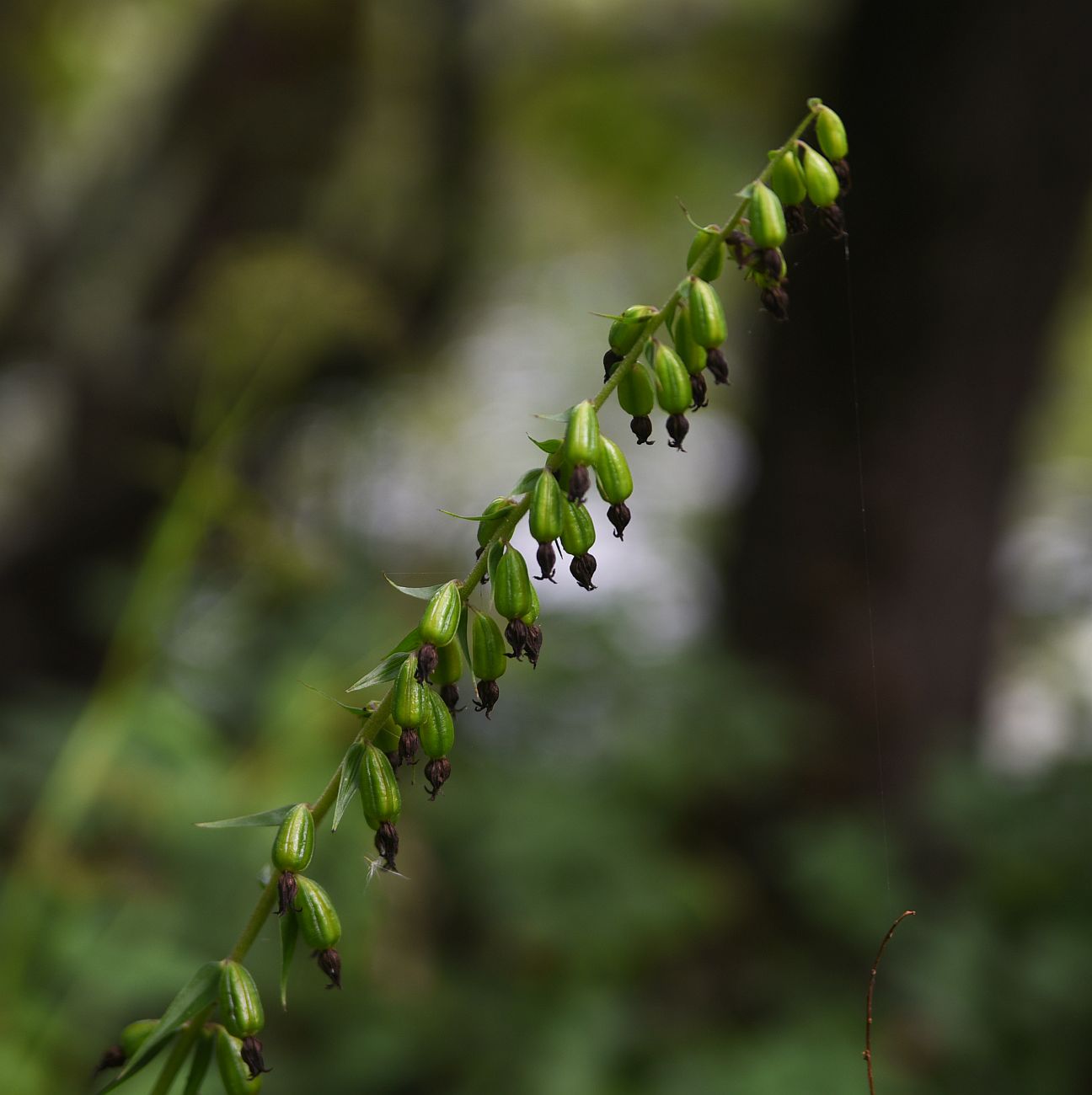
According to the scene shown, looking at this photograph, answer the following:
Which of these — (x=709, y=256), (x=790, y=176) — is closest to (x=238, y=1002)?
(x=709, y=256)

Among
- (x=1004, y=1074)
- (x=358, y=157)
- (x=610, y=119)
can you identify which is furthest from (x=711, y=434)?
(x=1004, y=1074)

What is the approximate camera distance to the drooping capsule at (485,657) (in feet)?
2.48

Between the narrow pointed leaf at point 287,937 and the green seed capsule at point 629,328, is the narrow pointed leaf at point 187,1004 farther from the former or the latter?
the green seed capsule at point 629,328

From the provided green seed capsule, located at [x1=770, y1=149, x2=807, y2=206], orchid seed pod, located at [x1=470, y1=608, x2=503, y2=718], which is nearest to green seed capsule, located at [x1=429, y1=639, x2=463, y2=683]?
orchid seed pod, located at [x1=470, y1=608, x2=503, y2=718]

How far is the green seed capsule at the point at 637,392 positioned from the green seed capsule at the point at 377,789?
0.26 metres

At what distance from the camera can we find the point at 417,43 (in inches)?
247

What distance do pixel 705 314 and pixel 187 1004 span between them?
60 centimetres

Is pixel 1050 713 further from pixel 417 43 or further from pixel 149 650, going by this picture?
pixel 417 43

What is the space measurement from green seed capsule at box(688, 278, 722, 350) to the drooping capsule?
0.16 m

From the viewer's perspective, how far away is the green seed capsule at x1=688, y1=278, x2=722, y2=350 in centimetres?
76

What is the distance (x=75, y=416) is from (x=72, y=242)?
3.71 feet

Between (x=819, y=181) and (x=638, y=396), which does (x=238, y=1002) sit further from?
(x=819, y=181)

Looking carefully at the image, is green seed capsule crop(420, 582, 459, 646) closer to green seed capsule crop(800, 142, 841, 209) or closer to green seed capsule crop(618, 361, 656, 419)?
green seed capsule crop(618, 361, 656, 419)

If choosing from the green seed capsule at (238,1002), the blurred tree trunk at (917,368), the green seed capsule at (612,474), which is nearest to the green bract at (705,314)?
the green seed capsule at (612,474)
